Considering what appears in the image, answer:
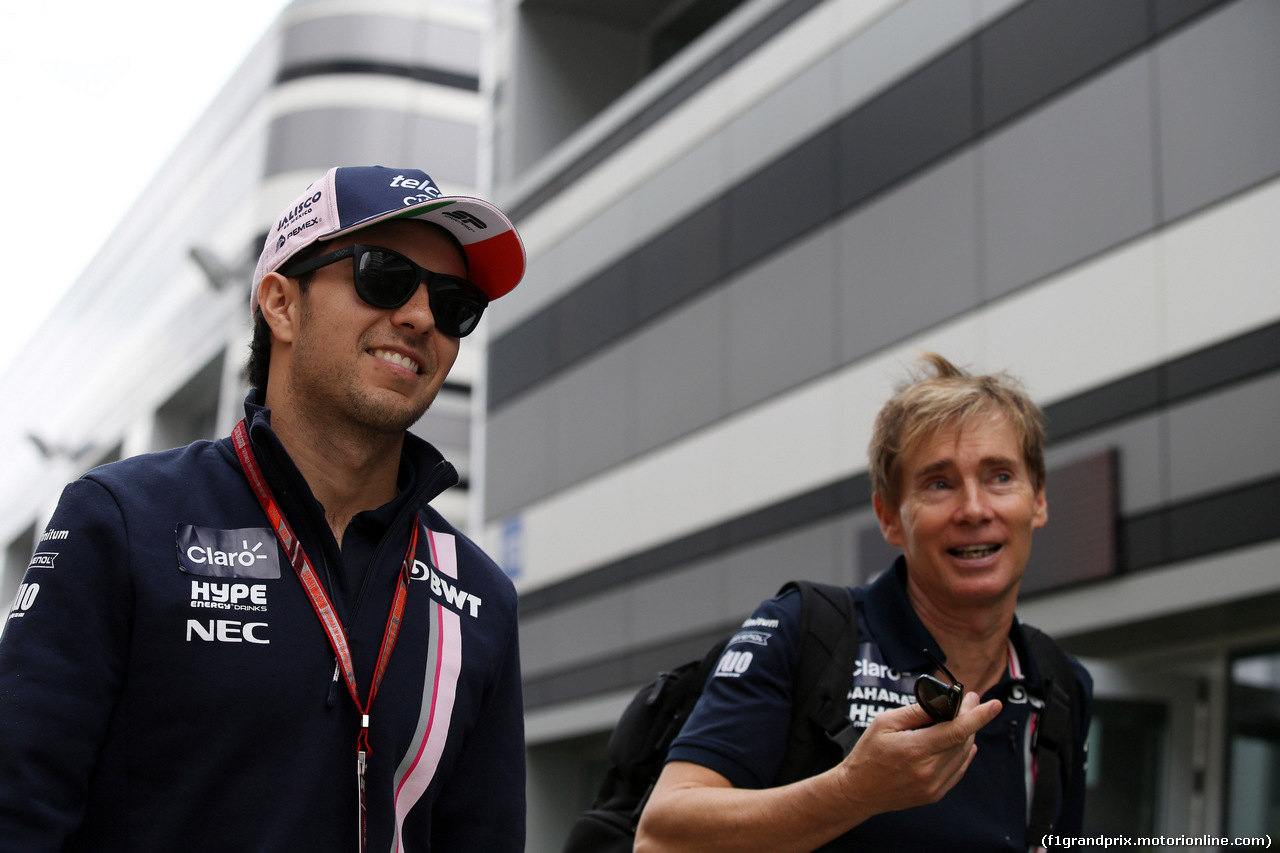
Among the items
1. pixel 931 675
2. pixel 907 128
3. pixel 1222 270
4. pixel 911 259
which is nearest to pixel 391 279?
pixel 931 675

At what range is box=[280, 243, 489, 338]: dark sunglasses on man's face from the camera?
8.02 feet

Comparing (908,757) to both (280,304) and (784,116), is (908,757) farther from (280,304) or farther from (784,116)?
(784,116)

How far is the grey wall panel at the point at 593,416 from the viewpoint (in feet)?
55.8

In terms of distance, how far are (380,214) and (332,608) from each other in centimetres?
73

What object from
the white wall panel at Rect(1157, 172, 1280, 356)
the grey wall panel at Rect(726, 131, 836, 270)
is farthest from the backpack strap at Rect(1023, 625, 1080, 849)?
the grey wall panel at Rect(726, 131, 836, 270)

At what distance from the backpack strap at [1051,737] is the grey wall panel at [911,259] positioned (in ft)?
29.1

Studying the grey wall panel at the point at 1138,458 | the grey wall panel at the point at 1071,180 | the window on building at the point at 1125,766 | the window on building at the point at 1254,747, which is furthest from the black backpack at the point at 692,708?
the grey wall panel at the point at 1071,180

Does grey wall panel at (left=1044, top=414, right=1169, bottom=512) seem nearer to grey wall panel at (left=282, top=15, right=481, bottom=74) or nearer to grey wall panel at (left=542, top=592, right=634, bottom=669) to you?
grey wall panel at (left=542, top=592, right=634, bottom=669)

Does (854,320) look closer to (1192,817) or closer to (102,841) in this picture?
(1192,817)

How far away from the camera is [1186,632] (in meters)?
9.92

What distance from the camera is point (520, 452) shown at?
19250 millimetres

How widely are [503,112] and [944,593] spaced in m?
19.6

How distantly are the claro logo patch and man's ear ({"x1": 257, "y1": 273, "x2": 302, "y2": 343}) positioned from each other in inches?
17.2

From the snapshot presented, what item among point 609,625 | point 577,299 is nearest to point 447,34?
point 577,299
